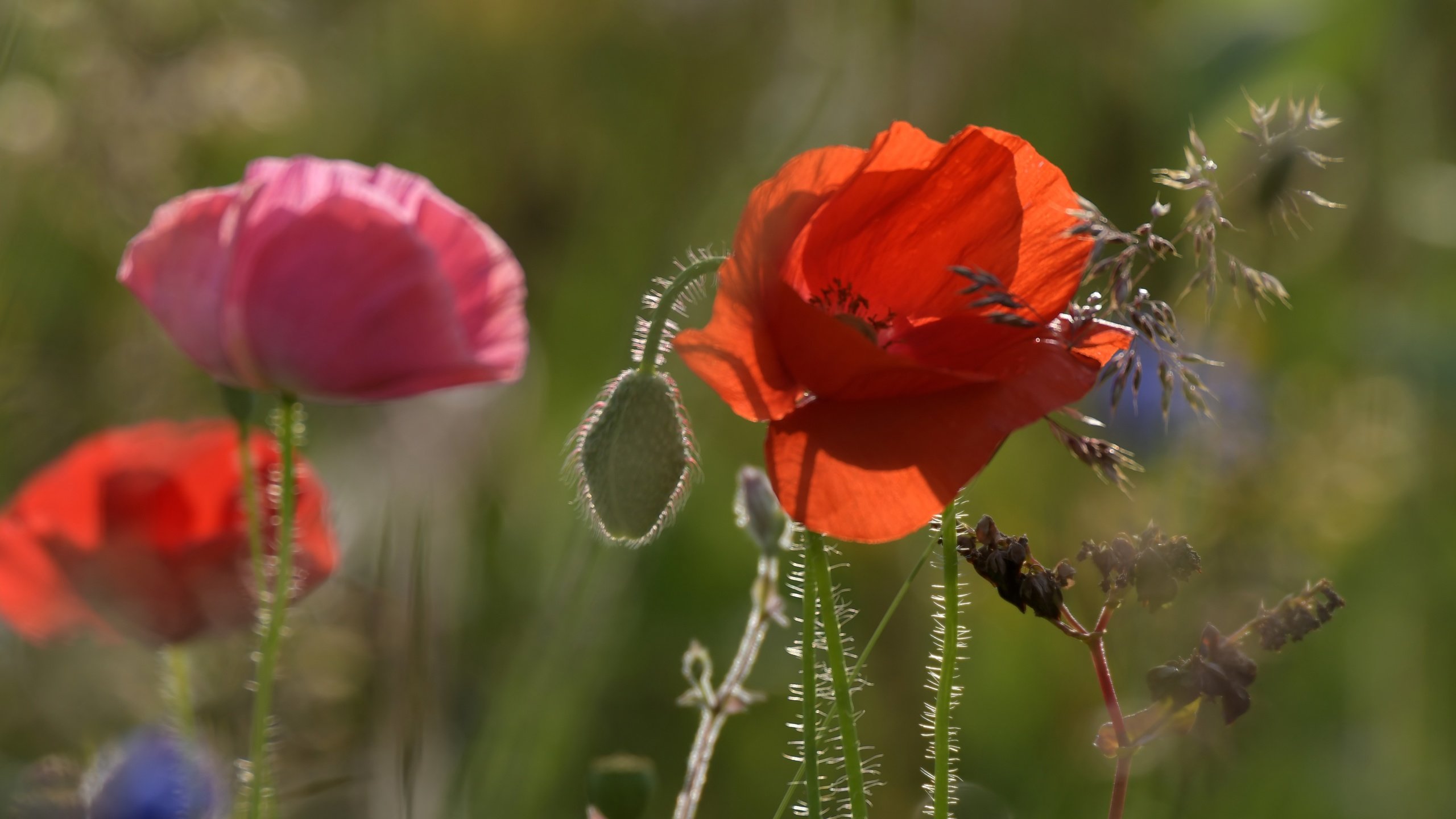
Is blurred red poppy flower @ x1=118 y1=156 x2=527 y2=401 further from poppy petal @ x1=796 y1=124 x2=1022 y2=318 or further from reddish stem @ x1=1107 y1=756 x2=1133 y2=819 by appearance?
reddish stem @ x1=1107 y1=756 x2=1133 y2=819

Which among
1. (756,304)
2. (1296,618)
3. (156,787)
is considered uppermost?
(756,304)

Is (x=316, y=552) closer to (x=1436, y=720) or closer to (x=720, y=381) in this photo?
(x=720, y=381)

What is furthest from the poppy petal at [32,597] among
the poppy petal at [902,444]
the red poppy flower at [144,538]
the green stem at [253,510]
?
the poppy petal at [902,444]

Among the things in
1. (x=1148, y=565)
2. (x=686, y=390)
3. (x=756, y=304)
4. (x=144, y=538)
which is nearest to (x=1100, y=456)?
(x=1148, y=565)

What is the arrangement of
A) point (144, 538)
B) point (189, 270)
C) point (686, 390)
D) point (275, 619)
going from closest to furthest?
point (275, 619)
point (189, 270)
point (144, 538)
point (686, 390)

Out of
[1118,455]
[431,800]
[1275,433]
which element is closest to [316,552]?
[1118,455]

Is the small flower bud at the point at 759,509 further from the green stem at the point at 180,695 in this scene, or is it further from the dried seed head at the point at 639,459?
the green stem at the point at 180,695

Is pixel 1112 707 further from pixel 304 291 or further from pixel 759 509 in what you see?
pixel 304 291
